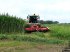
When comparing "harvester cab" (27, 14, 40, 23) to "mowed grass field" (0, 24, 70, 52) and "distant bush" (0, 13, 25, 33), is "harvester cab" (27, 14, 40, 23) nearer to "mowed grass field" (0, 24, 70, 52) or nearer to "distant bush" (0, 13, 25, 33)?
"distant bush" (0, 13, 25, 33)

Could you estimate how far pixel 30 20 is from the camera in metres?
35.7

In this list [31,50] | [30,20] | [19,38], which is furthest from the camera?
[30,20]

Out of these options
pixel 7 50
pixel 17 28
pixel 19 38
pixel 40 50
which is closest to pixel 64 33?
pixel 19 38

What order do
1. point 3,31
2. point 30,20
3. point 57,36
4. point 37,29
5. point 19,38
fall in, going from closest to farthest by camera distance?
point 19,38
point 57,36
point 3,31
point 37,29
point 30,20

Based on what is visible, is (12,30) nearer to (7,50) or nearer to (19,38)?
(19,38)

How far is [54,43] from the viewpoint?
17.1 metres

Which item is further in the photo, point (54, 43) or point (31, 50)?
point (54, 43)

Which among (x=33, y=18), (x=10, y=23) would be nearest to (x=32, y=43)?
(x=10, y=23)

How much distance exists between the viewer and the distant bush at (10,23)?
27.5 metres

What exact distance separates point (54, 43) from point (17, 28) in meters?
11.9

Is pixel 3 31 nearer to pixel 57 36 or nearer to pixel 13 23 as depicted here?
pixel 13 23

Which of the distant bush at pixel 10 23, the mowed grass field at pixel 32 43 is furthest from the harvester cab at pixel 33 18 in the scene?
the mowed grass field at pixel 32 43

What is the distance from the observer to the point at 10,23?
28.3 m

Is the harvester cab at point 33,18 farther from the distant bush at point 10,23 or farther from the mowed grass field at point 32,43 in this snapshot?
the mowed grass field at point 32,43
